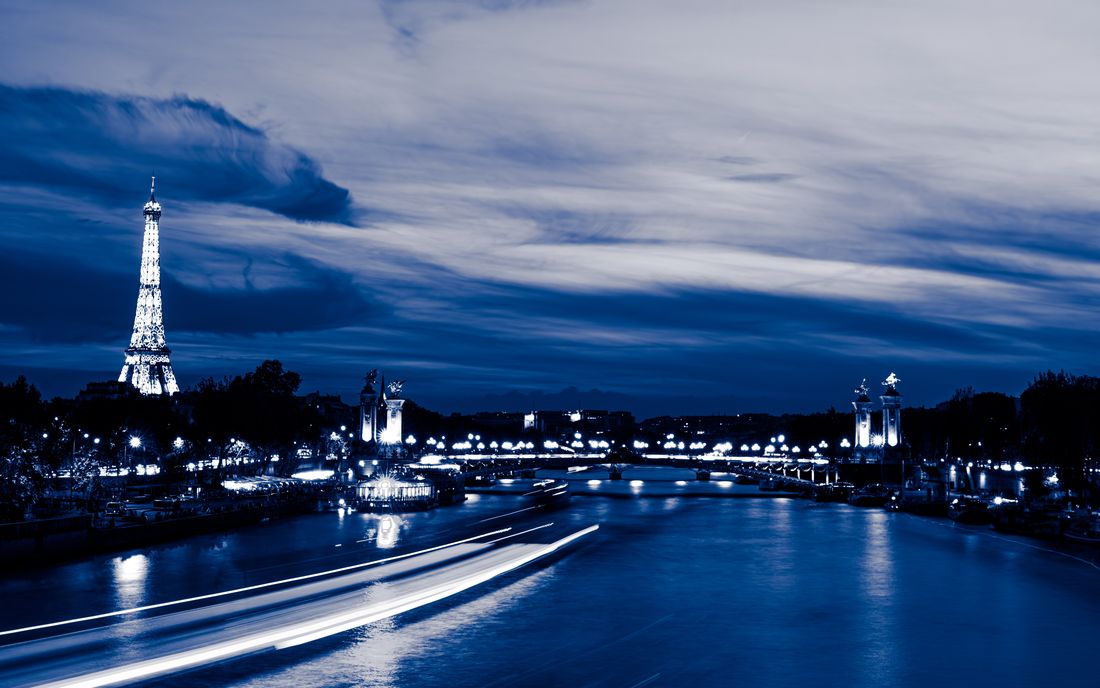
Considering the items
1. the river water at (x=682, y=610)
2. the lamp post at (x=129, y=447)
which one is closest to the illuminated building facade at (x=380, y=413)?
the lamp post at (x=129, y=447)

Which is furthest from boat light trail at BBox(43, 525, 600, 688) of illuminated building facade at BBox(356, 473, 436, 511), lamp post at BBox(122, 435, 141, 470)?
lamp post at BBox(122, 435, 141, 470)

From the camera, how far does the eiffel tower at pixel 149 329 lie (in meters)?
167

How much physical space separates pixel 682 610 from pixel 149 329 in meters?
148

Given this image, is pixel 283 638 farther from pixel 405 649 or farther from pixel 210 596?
pixel 210 596

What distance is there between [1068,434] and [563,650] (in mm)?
74722

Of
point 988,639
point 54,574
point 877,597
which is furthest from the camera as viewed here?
point 54,574

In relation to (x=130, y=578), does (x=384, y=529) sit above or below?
below

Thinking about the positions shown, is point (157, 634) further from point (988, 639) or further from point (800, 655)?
point (988, 639)

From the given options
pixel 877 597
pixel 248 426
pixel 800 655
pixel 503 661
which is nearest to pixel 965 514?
pixel 877 597

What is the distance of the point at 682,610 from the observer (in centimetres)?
4212

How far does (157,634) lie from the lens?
33.8m

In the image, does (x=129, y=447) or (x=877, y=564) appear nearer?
(x=877, y=564)

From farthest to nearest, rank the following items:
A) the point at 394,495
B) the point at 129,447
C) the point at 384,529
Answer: the point at 129,447 < the point at 394,495 < the point at 384,529

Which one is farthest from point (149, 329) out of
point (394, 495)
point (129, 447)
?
point (394, 495)
